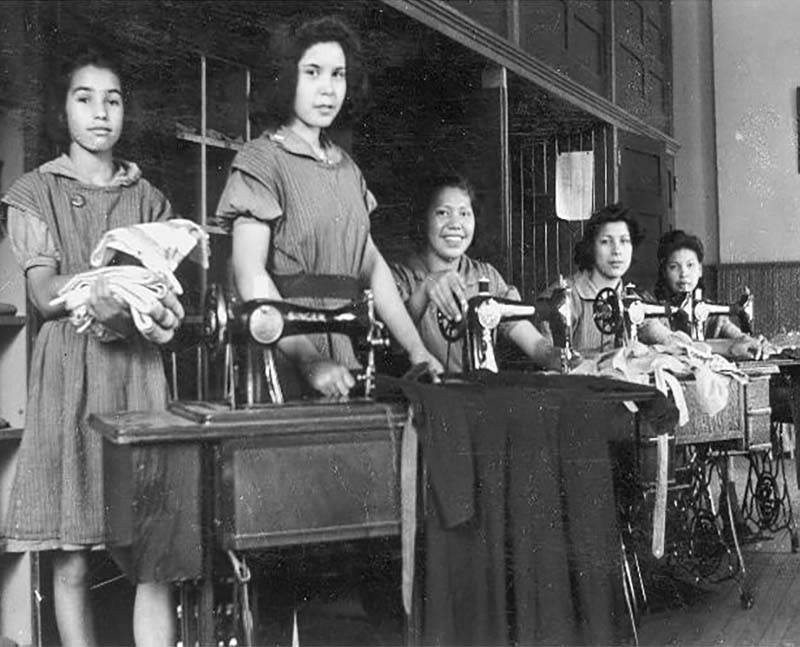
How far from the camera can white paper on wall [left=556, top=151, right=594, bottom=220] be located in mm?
5195

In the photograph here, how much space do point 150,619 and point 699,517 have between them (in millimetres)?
1988

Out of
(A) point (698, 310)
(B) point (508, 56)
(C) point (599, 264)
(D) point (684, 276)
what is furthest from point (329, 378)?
(B) point (508, 56)

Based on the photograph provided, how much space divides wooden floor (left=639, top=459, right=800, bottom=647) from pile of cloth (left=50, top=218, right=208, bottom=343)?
157cm

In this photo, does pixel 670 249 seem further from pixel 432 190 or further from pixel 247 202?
pixel 247 202

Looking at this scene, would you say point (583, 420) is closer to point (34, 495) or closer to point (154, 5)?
point (34, 495)

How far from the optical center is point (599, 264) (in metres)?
3.39

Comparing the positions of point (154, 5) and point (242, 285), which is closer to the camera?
point (242, 285)

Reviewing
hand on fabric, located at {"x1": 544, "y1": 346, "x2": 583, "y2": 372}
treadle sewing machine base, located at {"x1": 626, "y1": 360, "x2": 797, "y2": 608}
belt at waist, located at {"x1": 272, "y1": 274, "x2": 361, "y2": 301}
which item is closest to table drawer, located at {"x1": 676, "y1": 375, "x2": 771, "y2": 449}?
treadle sewing machine base, located at {"x1": 626, "y1": 360, "x2": 797, "y2": 608}

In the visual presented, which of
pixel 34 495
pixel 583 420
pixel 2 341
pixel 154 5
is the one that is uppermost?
pixel 154 5

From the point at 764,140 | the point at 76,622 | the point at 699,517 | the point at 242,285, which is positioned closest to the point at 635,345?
the point at 699,517

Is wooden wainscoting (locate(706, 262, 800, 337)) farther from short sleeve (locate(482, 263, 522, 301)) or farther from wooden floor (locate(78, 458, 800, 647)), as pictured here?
short sleeve (locate(482, 263, 522, 301))

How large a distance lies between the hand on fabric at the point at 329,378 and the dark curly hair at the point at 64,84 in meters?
0.77

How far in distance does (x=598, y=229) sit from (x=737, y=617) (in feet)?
4.45

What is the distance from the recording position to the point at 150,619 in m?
1.85
